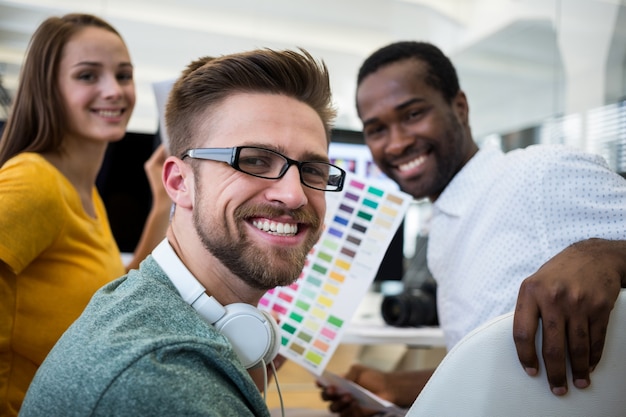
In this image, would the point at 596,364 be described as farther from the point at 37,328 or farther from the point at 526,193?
the point at 37,328

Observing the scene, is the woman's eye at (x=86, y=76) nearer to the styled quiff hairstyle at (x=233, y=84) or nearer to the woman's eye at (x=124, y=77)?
the woman's eye at (x=124, y=77)

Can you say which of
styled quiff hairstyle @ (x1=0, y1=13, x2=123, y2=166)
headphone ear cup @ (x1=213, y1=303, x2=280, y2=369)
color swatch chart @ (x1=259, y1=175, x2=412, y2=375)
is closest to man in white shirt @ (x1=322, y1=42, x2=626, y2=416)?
color swatch chart @ (x1=259, y1=175, x2=412, y2=375)

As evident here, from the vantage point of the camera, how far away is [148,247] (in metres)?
1.46

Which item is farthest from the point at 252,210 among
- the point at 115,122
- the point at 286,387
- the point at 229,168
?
the point at 286,387

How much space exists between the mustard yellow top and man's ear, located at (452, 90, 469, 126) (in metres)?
0.87

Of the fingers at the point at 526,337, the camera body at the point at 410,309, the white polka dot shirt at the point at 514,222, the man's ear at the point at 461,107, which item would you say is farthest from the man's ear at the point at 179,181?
the camera body at the point at 410,309

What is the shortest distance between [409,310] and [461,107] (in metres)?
0.63

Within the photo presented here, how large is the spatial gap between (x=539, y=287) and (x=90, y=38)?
107cm

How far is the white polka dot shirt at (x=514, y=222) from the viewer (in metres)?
0.90

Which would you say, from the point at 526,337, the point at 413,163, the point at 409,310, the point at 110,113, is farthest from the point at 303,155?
the point at 409,310

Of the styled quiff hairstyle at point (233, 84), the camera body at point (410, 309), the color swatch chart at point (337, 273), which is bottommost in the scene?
the camera body at point (410, 309)

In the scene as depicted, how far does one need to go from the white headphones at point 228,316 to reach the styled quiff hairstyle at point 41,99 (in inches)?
24.0

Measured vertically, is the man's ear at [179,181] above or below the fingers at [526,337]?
above

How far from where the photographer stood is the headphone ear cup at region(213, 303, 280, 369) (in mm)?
688
